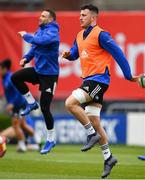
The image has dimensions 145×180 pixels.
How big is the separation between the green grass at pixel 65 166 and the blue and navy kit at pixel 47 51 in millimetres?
1831

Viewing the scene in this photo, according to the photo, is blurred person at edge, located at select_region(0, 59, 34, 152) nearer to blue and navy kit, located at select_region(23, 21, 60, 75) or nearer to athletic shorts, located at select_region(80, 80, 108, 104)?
blue and navy kit, located at select_region(23, 21, 60, 75)

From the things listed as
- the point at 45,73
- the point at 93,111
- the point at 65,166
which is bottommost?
the point at 65,166

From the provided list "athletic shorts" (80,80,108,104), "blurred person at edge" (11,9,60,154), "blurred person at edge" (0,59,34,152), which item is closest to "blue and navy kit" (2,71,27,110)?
"blurred person at edge" (0,59,34,152)

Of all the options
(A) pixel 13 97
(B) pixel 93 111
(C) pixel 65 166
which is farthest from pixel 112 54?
(A) pixel 13 97

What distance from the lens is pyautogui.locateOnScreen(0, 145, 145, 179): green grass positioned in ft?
49.0

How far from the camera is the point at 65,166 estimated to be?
17031 mm

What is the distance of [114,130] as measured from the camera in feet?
88.6

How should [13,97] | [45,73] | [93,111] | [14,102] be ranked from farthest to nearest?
1. [13,97]
2. [14,102]
3. [45,73]
4. [93,111]

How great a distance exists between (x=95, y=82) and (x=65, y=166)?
2726 mm

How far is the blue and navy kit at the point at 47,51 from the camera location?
57.1 feet

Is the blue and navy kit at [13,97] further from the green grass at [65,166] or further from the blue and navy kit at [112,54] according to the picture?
the blue and navy kit at [112,54]

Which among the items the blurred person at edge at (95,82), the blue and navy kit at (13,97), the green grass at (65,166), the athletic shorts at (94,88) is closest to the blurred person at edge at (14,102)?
the blue and navy kit at (13,97)

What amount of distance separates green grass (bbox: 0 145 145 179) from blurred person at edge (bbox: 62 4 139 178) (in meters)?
0.63

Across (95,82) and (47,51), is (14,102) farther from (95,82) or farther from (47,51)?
(95,82)
